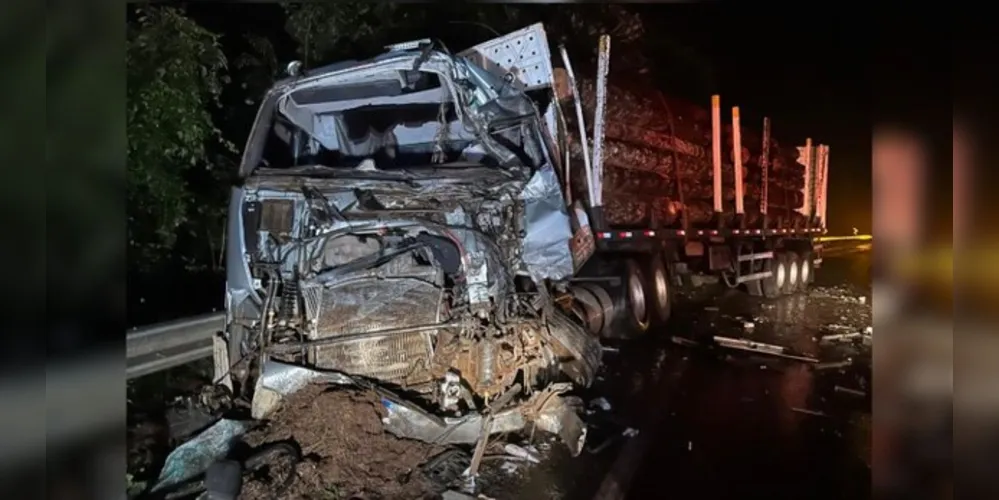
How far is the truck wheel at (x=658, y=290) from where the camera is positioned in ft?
18.8

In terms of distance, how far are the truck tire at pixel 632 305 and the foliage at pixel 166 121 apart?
3.14 meters

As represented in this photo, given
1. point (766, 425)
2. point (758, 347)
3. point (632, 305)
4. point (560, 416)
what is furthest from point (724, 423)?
point (632, 305)

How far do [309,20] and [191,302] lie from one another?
8.82ft

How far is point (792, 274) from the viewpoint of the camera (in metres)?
7.88

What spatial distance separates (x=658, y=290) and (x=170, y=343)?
401 centimetres

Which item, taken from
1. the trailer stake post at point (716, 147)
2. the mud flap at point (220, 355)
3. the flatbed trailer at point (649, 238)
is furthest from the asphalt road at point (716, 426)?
the trailer stake post at point (716, 147)

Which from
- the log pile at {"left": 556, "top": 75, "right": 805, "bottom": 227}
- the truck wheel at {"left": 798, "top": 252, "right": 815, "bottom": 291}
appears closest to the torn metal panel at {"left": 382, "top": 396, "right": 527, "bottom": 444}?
the log pile at {"left": 556, "top": 75, "right": 805, "bottom": 227}

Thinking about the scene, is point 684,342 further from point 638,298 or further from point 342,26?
→ point 342,26

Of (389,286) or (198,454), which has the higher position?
(389,286)

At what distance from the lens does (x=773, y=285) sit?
302 inches
